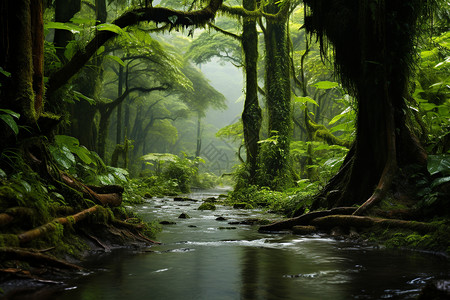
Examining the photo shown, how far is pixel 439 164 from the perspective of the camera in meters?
4.43

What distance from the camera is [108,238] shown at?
396 cm

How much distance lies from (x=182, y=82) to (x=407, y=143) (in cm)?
1706

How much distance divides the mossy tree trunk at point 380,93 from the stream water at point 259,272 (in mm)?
1333

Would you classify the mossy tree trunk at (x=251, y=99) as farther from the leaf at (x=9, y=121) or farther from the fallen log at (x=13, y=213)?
the fallen log at (x=13, y=213)

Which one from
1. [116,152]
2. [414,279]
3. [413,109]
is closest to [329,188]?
[413,109]

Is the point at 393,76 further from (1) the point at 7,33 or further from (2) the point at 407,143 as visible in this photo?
(1) the point at 7,33

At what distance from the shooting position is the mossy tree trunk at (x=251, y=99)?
539 inches

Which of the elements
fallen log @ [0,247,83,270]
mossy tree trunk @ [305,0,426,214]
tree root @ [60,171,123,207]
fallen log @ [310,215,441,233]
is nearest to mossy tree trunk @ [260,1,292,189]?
mossy tree trunk @ [305,0,426,214]

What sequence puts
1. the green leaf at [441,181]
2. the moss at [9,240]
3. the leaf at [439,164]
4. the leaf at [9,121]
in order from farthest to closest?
the leaf at [439,164]
the green leaf at [441,181]
the leaf at [9,121]
the moss at [9,240]

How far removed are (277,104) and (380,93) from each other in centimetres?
814

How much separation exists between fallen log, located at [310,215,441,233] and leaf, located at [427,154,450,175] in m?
0.71

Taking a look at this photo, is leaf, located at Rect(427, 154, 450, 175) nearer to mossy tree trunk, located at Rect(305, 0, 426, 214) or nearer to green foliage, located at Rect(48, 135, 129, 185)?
mossy tree trunk, located at Rect(305, 0, 426, 214)

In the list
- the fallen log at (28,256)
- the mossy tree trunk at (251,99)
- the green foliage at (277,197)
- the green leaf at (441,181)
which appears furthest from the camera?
the mossy tree trunk at (251,99)

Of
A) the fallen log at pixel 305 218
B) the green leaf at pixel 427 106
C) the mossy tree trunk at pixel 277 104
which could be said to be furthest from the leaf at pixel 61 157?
the mossy tree trunk at pixel 277 104
